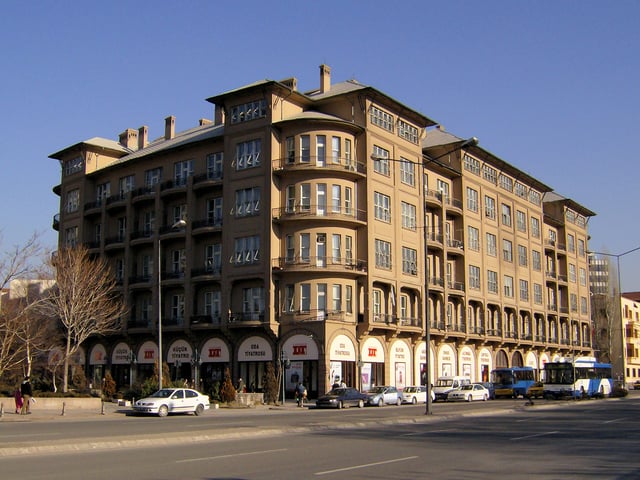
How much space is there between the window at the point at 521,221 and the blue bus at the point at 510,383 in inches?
928

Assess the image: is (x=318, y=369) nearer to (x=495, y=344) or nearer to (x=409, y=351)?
(x=409, y=351)

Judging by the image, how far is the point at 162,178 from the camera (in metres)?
66.1

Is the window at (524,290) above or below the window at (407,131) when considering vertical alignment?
below

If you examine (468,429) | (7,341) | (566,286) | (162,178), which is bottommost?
(468,429)

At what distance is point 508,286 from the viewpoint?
79.2 meters

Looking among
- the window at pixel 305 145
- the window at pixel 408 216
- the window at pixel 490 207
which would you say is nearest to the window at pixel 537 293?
the window at pixel 490 207

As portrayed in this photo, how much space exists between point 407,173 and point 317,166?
10.8 metres

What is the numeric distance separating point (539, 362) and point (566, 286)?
12863 millimetres

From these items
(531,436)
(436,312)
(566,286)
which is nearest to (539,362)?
(566,286)

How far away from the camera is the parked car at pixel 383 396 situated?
156 ft

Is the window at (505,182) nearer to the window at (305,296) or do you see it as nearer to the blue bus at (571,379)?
the blue bus at (571,379)

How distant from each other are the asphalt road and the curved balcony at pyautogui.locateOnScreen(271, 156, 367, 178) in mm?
30642

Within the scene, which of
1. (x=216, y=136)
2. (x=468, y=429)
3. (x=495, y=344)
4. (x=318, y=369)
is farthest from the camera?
(x=495, y=344)

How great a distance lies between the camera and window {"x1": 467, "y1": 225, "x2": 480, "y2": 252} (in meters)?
71.6
